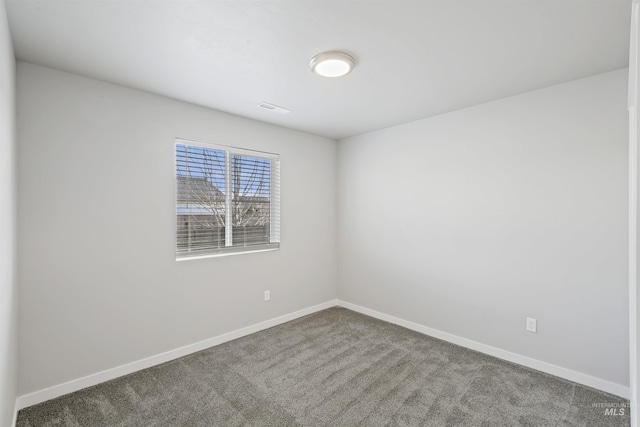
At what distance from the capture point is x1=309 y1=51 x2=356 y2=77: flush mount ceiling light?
202cm

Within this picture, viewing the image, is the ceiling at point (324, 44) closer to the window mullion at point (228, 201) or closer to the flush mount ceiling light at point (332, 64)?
the flush mount ceiling light at point (332, 64)

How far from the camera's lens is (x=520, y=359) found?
8.89ft

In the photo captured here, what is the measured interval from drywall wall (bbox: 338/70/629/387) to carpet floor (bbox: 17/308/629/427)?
377mm

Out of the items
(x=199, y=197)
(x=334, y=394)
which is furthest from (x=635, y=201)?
(x=199, y=197)

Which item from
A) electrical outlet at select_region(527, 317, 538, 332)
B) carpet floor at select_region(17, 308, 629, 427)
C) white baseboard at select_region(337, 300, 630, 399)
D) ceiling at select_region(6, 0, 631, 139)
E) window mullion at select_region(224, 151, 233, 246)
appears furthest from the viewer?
window mullion at select_region(224, 151, 233, 246)

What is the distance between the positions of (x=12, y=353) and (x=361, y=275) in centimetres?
336

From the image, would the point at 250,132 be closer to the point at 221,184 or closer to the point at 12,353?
the point at 221,184

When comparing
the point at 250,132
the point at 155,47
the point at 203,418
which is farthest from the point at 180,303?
the point at 155,47

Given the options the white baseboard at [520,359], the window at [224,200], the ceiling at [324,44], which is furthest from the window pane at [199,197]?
the white baseboard at [520,359]

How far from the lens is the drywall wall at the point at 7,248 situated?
4.82ft

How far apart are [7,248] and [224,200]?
178 cm

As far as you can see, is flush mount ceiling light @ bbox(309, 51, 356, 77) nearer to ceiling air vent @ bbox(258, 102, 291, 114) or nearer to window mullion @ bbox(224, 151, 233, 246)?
ceiling air vent @ bbox(258, 102, 291, 114)

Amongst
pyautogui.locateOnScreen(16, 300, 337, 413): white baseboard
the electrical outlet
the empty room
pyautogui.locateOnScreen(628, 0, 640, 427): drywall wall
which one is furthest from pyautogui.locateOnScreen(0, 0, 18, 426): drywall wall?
the electrical outlet

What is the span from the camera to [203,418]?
202cm
